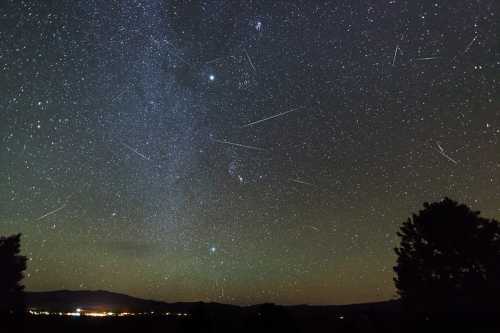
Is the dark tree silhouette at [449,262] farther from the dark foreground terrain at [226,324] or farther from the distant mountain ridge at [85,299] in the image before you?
the distant mountain ridge at [85,299]

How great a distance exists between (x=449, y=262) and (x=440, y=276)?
1121 millimetres

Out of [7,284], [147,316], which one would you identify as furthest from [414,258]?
[7,284]

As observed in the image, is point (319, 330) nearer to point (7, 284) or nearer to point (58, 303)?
point (7, 284)

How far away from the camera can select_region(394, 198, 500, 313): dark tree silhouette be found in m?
24.5

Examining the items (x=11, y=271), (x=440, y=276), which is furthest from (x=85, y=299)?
(x=440, y=276)

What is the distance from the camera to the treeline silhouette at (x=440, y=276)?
826 inches

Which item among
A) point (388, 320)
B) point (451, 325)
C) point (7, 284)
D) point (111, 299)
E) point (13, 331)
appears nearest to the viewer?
point (13, 331)

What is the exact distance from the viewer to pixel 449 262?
2598 centimetres

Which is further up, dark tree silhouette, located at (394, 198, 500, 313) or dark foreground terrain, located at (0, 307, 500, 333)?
dark tree silhouette, located at (394, 198, 500, 313)

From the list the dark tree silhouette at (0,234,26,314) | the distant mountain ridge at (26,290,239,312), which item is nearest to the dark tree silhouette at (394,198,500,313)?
the dark tree silhouette at (0,234,26,314)

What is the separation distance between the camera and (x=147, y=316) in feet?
67.4

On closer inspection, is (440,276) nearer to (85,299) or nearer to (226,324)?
(226,324)

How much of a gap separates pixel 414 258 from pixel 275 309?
16.4m

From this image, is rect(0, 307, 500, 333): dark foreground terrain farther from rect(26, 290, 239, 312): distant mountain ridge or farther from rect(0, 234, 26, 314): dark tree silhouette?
rect(26, 290, 239, 312): distant mountain ridge
